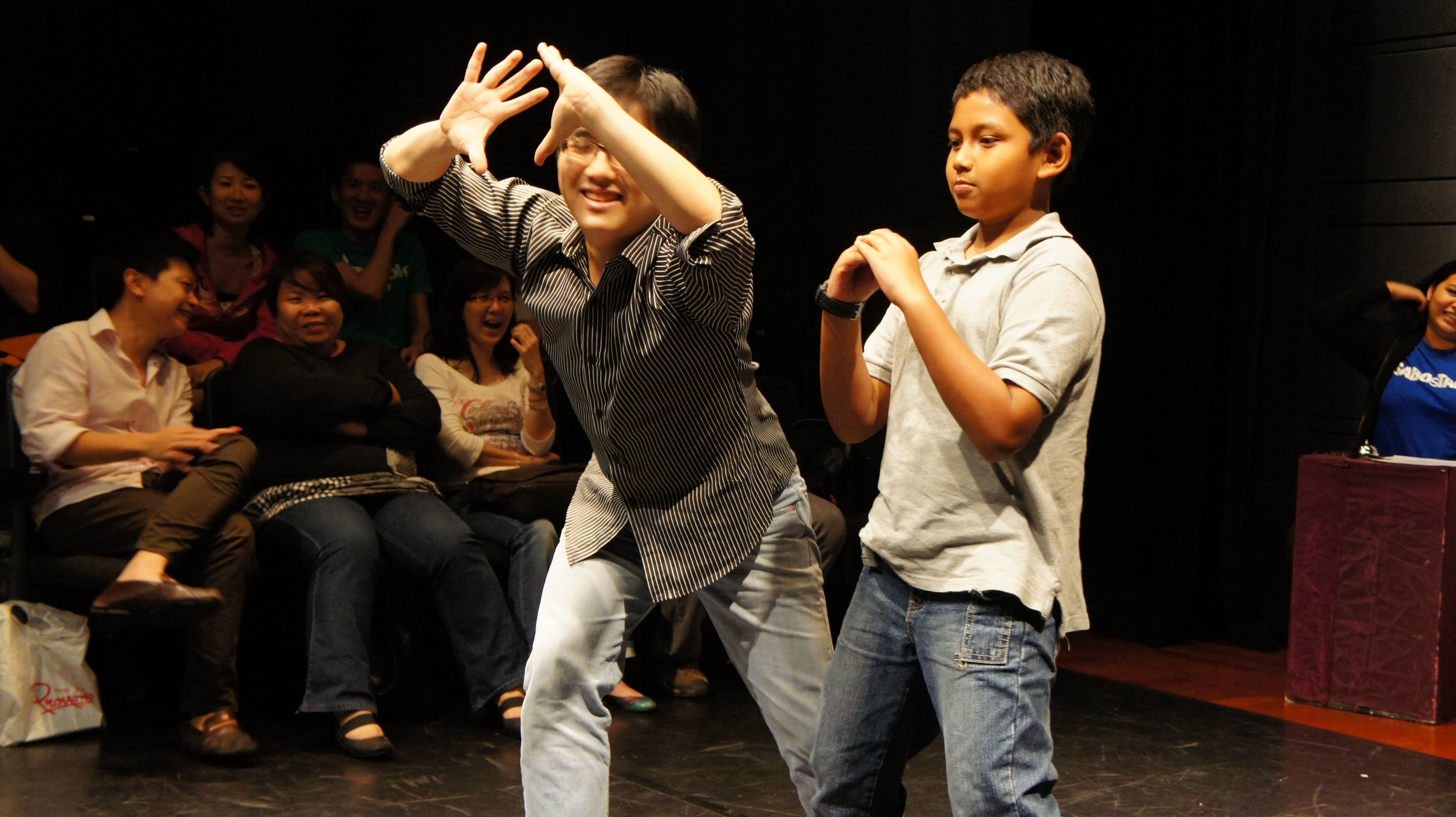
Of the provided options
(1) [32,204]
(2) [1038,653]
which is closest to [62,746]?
(1) [32,204]

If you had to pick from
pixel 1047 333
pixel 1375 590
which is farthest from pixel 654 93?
pixel 1375 590

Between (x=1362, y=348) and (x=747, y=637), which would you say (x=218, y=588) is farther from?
(x=1362, y=348)

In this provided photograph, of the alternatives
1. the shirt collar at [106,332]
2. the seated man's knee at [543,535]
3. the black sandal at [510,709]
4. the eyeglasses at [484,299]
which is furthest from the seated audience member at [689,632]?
the shirt collar at [106,332]

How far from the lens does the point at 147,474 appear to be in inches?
133

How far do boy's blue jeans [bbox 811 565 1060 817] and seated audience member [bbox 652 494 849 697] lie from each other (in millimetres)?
1974

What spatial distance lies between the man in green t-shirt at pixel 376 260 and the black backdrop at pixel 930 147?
281 millimetres

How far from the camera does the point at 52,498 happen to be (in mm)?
3203

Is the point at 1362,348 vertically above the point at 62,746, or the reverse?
the point at 1362,348

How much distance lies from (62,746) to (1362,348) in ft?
12.5

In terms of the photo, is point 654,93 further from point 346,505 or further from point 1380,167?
point 1380,167

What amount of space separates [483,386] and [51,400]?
114 cm

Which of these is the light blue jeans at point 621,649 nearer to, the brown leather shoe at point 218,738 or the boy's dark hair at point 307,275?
the brown leather shoe at point 218,738

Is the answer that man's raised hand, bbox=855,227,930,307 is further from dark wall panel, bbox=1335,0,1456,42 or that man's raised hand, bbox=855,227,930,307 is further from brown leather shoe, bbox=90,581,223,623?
dark wall panel, bbox=1335,0,1456,42

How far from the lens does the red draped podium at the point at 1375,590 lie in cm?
362
